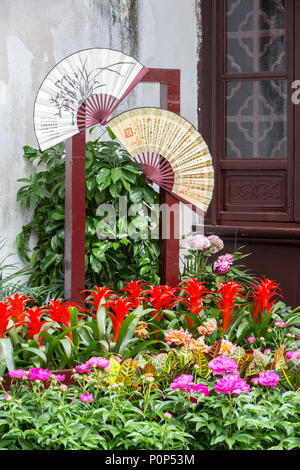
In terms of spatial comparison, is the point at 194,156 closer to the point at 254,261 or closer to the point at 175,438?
the point at 254,261

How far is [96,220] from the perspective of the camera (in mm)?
4152

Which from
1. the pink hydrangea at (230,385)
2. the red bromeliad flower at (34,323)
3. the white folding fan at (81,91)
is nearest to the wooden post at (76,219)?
the white folding fan at (81,91)

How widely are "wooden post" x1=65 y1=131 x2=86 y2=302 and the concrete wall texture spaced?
2.98ft

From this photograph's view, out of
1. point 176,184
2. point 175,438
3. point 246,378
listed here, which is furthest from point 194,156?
point 175,438

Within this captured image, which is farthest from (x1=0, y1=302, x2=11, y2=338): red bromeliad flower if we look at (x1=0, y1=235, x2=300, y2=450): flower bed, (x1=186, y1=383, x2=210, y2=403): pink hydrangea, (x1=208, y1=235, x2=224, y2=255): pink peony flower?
(x1=208, y1=235, x2=224, y2=255): pink peony flower

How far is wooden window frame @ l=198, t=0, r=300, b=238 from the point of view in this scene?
14.9 feet

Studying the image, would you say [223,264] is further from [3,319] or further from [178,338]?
[3,319]

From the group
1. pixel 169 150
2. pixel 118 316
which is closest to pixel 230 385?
pixel 118 316

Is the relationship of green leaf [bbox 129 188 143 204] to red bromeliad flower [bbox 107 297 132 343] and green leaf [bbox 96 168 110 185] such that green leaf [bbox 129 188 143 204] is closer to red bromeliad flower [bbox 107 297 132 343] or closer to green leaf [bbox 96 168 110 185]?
green leaf [bbox 96 168 110 185]

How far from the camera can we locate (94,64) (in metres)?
3.61

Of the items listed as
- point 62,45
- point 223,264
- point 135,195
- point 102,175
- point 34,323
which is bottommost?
point 34,323

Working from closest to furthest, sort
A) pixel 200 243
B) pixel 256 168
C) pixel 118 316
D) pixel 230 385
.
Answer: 1. pixel 230 385
2. pixel 118 316
3. pixel 200 243
4. pixel 256 168

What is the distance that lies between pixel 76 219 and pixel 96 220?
534mm

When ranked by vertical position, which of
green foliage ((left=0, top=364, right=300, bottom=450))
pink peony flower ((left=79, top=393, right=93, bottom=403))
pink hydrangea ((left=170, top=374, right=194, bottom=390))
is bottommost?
green foliage ((left=0, top=364, right=300, bottom=450))
